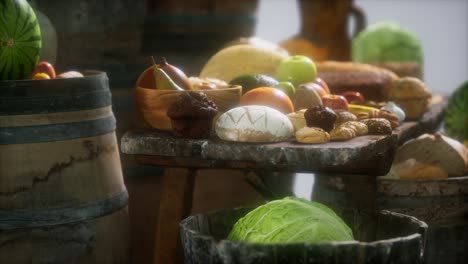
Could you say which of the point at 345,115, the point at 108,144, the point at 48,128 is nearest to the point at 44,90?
the point at 48,128

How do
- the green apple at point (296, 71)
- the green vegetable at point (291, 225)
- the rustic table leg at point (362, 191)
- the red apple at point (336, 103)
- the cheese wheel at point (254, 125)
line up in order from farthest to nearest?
the green apple at point (296, 71)
the red apple at point (336, 103)
the rustic table leg at point (362, 191)
the cheese wheel at point (254, 125)
the green vegetable at point (291, 225)

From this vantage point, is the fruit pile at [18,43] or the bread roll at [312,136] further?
the fruit pile at [18,43]

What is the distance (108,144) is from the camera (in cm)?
286

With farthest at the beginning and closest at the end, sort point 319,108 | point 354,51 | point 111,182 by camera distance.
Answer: point 354,51, point 111,182, point 319,108

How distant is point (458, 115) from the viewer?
4.75 metres

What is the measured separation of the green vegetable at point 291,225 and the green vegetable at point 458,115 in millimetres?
2733

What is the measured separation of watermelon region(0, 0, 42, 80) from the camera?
2.86 metres

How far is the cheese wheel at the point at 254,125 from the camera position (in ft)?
8.25

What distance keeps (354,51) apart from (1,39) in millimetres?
3417

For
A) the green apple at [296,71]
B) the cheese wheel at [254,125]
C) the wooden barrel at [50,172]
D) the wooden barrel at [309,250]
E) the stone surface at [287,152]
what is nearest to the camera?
the wooden barrel at [309,250]

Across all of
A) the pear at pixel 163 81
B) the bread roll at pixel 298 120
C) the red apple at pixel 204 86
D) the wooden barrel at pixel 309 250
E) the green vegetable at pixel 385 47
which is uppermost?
the pear at pixel 163 81

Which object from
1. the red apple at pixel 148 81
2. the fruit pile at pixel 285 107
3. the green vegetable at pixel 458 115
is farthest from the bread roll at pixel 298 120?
the green vegetable at pixel 458 115

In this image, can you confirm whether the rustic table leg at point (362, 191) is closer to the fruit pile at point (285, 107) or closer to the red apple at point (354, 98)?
the fruit pile at point (285, 107)

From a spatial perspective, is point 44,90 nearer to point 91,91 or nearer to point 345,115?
point 91,91
